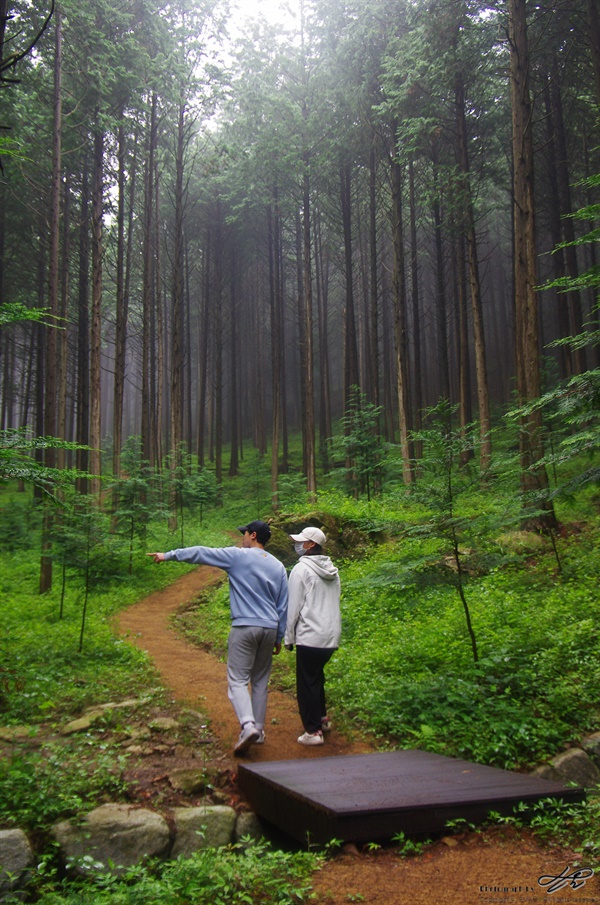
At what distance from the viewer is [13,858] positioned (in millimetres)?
3713

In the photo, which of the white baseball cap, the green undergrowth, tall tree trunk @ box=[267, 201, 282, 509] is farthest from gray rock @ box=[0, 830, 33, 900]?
tall tree trunk @ box=[267, 201, 282, 509]

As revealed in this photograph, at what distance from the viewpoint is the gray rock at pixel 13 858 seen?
3.59 meters

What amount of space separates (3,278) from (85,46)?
Answer: 982cm

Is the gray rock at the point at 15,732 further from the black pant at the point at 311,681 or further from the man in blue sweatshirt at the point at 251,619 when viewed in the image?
the black pant at the point at 311,681

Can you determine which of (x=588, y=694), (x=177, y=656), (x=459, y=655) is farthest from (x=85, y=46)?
(x=588, y=694)

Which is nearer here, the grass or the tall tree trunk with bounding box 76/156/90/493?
the grass

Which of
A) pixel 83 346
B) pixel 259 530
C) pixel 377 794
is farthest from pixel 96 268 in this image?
pixel 377 794

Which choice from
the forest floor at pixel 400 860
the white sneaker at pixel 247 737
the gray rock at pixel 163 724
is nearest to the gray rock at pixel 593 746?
the forest floor at pixel 400 860

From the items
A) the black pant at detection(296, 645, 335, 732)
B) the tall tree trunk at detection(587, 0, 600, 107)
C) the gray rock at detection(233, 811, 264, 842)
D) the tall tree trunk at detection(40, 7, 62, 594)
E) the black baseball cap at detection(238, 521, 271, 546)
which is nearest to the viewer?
the gray rock at detection(233, 811, 264, 842)

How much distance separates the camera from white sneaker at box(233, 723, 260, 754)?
521 centimetres

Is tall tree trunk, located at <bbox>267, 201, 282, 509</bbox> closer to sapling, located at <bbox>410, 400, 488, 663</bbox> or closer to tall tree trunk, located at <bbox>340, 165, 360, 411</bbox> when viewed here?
tall tree trunk, located at <bbox>340, 165, 360, 411</bbox>

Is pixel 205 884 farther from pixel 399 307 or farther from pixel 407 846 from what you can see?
pixel 399 307

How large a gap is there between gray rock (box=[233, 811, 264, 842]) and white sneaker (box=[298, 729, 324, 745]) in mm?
1326

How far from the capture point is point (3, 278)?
899 inches
